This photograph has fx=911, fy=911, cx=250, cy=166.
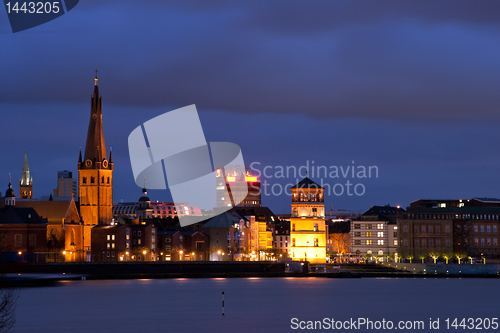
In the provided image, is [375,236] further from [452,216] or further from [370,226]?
[452,216]

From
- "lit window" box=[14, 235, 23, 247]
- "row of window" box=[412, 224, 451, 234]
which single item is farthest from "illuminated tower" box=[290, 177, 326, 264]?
"lit window" box=[14, 235, 23, 247]

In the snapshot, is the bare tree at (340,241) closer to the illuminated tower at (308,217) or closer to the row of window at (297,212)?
the illuminated tower at (308,217)

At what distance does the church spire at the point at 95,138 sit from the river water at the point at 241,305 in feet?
187

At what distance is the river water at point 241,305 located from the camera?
56375 mm

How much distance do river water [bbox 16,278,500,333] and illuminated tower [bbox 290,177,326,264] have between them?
1590cm

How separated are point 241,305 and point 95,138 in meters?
89.5

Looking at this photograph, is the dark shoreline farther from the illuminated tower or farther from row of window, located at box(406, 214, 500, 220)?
→ row of window, located at box(406, 214, 500, 220)

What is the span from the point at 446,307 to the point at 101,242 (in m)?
73.2

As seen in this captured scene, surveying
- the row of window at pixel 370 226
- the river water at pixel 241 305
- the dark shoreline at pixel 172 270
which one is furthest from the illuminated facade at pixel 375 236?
the river water at pixel 241 305

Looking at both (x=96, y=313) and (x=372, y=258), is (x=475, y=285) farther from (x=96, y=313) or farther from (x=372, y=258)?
(x=96, y=313)

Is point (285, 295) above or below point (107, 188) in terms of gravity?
below

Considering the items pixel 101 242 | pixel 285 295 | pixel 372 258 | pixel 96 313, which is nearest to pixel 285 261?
pixel 372 258

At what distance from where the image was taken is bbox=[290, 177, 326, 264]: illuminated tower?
115 meters

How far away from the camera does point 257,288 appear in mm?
90000
